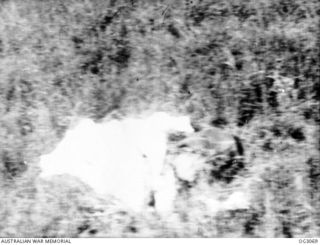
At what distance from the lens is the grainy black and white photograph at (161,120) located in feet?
14.9

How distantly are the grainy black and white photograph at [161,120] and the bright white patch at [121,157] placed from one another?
1 cm

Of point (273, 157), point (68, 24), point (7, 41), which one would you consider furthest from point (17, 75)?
point (273, 157)

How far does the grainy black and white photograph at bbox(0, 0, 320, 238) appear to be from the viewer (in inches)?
179

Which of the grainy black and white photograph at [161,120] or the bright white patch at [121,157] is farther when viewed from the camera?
the bright white patch at [121,157]

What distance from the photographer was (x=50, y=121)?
4922mm

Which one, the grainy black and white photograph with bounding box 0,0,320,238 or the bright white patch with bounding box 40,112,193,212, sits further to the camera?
the bright white patch with bounding box 40,112,193,212

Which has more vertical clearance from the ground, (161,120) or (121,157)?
(161,120)

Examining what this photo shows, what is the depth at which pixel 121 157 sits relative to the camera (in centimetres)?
479

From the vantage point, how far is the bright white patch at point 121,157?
4691 millimetres

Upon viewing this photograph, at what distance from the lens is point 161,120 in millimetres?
4867

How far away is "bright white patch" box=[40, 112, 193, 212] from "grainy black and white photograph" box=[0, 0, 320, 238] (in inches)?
0.4

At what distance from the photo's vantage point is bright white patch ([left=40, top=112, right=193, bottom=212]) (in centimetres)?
469

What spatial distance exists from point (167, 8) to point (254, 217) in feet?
7.93

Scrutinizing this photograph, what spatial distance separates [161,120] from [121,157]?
21.6 inches
